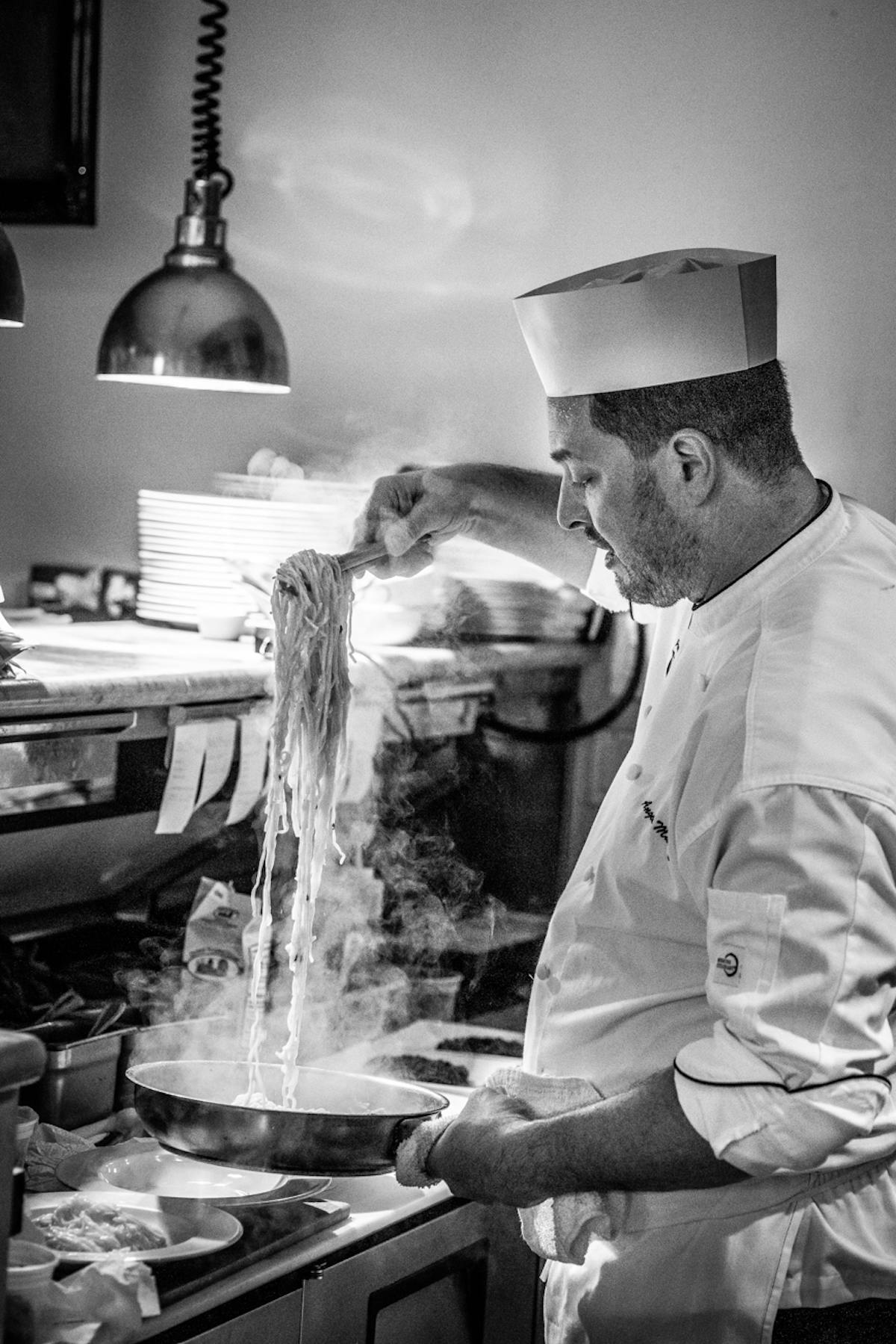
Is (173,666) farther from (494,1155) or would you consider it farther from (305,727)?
(494,1155)

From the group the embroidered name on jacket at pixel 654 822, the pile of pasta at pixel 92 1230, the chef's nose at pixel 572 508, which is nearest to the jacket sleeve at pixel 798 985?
the embroidered name on jacket at pixel 654 822

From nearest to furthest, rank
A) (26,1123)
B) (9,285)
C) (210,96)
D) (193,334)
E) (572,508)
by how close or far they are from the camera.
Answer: (572,508), (26,1123), (9,285), (193,334), (210,96)

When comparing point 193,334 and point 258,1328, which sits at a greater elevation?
point 193,334

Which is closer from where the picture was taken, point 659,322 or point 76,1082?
point 659,322

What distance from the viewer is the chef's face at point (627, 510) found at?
2.01 meters

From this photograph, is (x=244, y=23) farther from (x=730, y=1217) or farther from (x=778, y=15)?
(x=730, y=1217)

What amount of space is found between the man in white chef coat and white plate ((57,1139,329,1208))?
1.52ft

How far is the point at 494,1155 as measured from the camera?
1.91 metres

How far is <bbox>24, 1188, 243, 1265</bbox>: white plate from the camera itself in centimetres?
222

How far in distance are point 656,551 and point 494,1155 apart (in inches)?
30.1

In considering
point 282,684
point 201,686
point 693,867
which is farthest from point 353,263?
point 693,867

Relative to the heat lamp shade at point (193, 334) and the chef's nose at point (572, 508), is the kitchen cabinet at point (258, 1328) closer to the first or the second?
the chef's nose at point (572, 508)

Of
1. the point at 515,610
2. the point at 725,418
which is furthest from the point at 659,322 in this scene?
the point at 515,610

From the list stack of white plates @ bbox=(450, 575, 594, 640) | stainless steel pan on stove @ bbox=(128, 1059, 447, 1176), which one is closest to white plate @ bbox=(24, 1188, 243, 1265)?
stainless steel pan on stove @ bbox=(128, 1059, 447, 1176)
